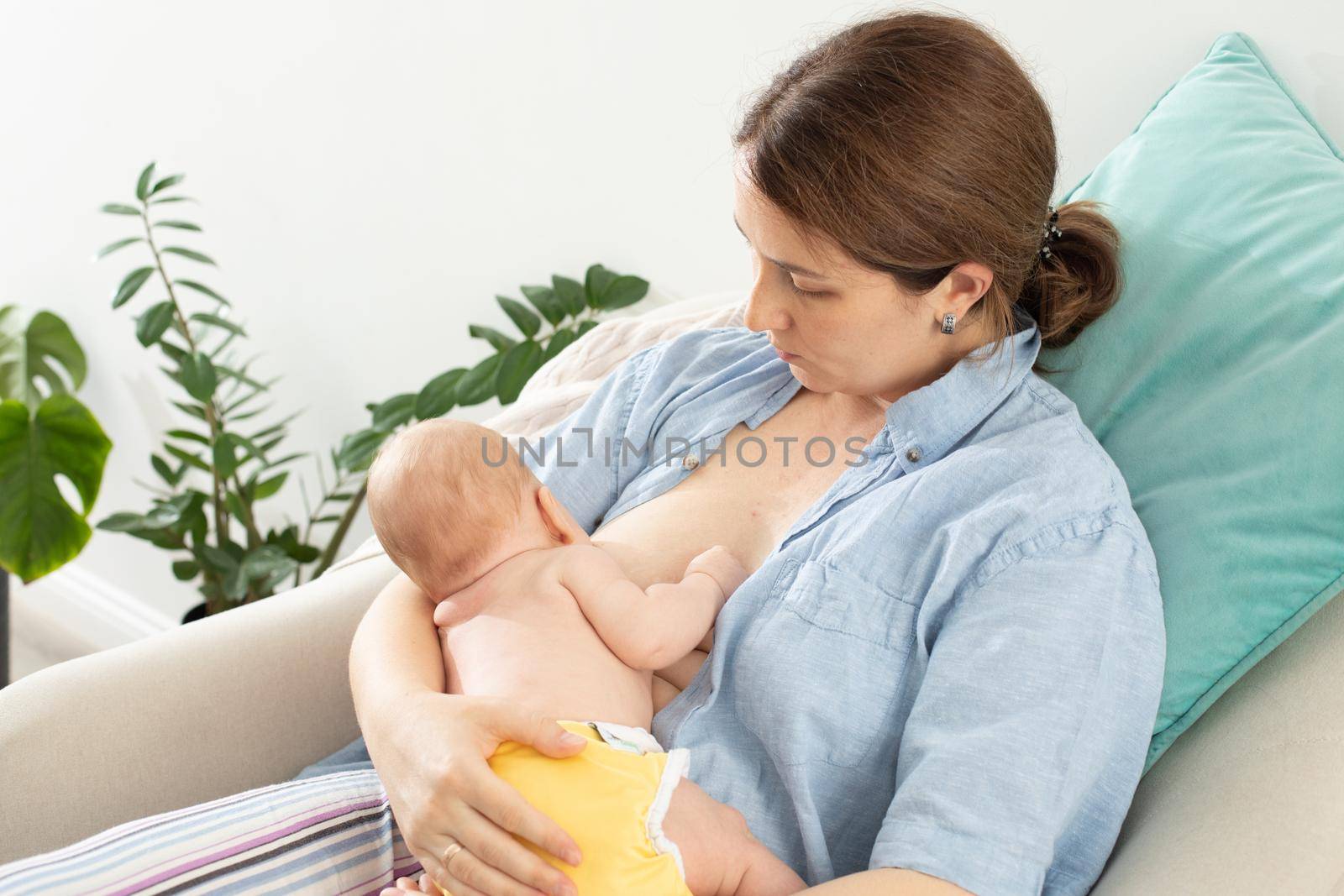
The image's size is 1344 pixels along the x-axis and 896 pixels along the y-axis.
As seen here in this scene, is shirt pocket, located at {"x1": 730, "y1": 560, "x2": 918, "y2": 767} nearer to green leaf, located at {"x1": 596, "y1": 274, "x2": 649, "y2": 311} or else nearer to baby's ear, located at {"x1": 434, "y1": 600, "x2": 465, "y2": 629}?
baby's ear, located at {"x1": 434, "y1": 600, "x2": 465, "y2": 629}

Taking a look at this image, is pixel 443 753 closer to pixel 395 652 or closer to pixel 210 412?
pixel 395 652

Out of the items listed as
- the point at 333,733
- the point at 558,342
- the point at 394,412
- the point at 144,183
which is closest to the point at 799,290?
the point at 333,733

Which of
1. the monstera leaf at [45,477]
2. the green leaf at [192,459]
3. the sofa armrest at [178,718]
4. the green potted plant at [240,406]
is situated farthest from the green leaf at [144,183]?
the sofa armrest at [178,718]

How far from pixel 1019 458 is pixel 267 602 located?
910 mm

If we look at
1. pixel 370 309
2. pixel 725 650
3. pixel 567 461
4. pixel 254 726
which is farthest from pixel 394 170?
pixel 725 650

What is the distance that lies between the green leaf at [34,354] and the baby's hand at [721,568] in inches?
75.1

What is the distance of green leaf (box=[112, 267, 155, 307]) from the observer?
2.26 meters

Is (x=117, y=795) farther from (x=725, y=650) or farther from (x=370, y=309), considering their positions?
(x=370, y=309)

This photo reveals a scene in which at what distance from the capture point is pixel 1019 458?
1.11 meters

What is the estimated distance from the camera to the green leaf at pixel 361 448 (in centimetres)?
216

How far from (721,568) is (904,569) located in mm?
218

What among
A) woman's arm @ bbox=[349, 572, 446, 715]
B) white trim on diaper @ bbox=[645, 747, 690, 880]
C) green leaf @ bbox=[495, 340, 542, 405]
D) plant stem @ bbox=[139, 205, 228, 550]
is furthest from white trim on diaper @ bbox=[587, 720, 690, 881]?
plant stem @ bbox=[139, 205, 228, 550]

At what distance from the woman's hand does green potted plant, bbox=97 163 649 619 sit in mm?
978

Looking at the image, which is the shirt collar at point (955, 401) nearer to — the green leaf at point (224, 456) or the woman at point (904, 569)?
the woman at point (904, 569)
